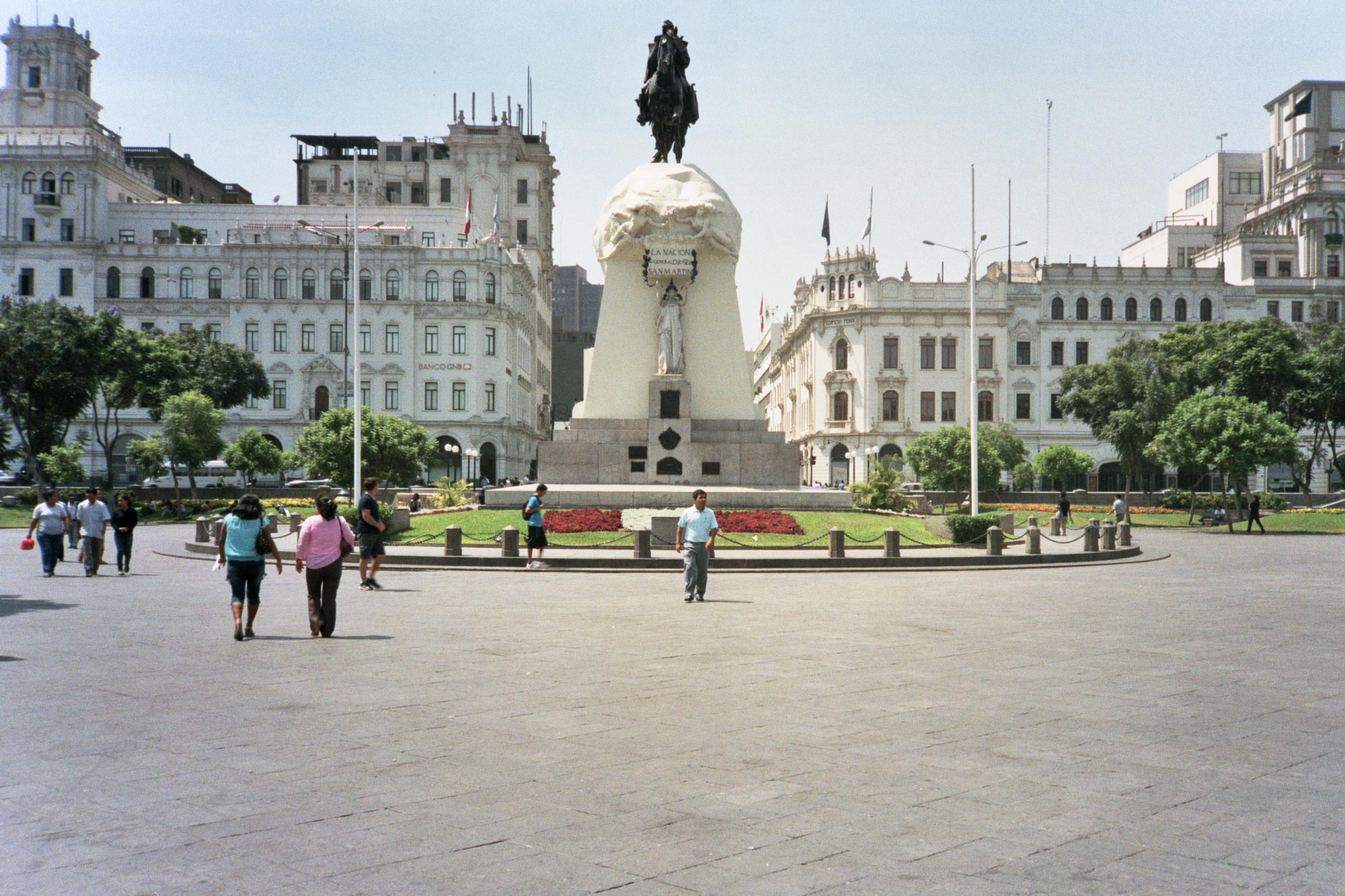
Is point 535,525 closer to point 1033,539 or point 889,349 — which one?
point 1033,539

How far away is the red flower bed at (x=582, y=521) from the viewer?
88.9 ft

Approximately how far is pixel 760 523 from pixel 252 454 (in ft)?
105

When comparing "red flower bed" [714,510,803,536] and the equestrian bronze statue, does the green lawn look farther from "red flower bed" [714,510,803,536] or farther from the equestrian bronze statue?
the equestrian bronze statue

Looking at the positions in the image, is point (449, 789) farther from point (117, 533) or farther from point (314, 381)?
point (314, 381)

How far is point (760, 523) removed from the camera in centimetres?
2753

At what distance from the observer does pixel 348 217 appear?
242ft

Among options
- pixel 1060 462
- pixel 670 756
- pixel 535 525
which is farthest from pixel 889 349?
pixel 670 756

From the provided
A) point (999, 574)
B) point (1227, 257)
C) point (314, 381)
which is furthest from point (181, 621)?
point (1227, 257)

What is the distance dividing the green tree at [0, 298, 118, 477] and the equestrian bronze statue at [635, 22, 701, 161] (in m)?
28.5

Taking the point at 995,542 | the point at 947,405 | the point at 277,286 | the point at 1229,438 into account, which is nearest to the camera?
the point at 995,542

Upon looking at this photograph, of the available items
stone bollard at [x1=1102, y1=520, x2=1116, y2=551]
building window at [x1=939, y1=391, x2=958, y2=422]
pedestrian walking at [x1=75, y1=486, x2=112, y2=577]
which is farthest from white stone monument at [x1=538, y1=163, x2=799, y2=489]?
building window at [x1=939, y1=391, x2=958, y2=422]

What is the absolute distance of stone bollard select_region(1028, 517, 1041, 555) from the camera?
1013 inches

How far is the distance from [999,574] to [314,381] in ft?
186

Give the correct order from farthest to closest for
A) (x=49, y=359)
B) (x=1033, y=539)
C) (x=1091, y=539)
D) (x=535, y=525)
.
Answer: (x=49, y=359), (x=1091, y=539), (x=1033, y=539), (x=535, y=525)
